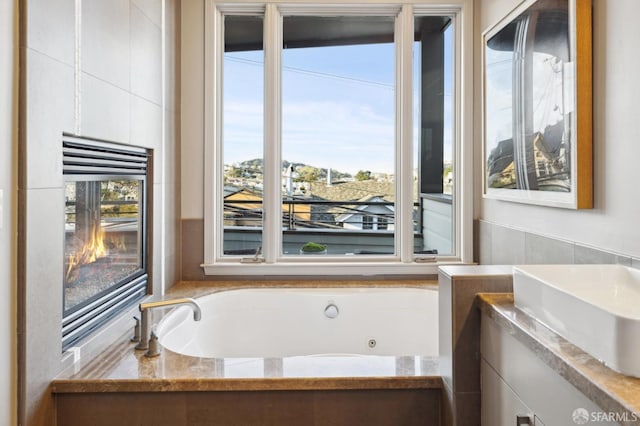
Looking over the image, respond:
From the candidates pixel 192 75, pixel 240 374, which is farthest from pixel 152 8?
pixel 240 374

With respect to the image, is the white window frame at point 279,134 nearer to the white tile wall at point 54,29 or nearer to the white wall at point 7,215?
the white tile wall at point 54,29

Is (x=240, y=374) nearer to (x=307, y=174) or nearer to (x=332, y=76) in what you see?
(x=307, y=174)

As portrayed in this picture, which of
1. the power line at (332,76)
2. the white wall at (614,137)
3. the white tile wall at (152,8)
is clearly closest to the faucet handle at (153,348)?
the white tile wall at (152,8)

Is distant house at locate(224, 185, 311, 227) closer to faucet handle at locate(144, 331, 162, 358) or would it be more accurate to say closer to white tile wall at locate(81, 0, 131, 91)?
white tile wall at locate(81, 0, 131, 91)

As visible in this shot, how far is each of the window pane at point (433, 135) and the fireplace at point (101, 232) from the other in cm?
178

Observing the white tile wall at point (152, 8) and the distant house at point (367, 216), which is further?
the distant house at point (367, 216)

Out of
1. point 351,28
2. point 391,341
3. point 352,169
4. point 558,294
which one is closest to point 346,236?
point 352,169

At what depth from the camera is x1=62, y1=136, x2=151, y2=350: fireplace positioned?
1.83 metres

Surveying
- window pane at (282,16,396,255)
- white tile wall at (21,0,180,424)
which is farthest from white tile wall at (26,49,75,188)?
window pane at (282,16,396,255)

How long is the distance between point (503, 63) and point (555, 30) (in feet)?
1.90

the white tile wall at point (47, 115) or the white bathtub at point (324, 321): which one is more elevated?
the white tile wall at point (47, 115)

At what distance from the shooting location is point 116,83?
2.10 metres

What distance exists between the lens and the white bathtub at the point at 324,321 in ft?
9.15

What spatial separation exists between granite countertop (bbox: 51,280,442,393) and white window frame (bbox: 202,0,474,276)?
134cm
